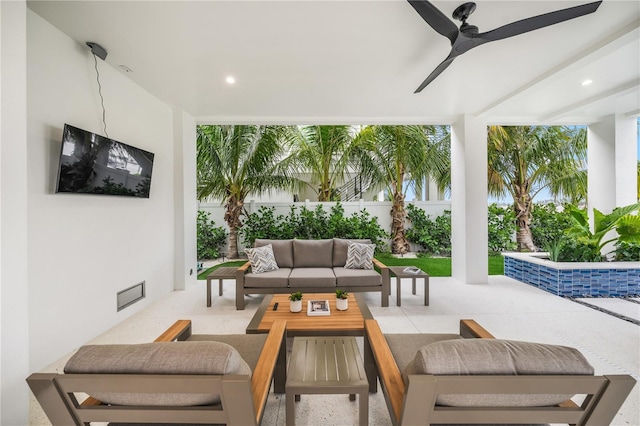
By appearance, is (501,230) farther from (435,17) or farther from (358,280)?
(435,17)

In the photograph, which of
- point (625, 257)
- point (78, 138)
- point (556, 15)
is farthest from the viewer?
point (625, 257)

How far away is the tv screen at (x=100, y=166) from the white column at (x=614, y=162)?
8425 millimetres

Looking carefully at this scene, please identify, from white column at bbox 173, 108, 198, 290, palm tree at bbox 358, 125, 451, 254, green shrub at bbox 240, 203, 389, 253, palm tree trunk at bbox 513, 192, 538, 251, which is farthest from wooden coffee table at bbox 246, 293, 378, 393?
palm tree trunk at bbox 513, 192, 538, 251

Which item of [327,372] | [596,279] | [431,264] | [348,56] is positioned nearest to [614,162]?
[596,279]

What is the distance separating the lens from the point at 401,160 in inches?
268

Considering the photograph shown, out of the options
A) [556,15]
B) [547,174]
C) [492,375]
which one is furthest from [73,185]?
[547,174]

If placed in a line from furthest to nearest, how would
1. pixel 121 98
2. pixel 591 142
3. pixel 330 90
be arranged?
pixel 591 142
pixel 330 90
pixel 121 98

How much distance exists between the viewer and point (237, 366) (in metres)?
1.21

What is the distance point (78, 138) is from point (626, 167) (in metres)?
8.91

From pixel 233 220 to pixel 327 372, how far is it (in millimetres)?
5958

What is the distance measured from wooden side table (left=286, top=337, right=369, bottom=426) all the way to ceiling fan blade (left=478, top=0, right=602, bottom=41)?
2.86 m

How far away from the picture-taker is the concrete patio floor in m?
2.01

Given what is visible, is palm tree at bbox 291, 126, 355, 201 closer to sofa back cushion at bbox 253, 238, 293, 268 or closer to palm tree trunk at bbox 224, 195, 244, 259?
palm tree trunk at bbox 224, 195, 244, 259

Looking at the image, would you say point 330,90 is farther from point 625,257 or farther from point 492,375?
point 625,257
